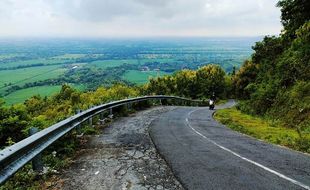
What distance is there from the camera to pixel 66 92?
7131 cm

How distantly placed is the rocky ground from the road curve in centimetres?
34

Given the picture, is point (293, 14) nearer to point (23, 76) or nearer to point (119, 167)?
point (119, 167)

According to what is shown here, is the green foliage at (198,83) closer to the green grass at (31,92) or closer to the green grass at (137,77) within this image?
the green grass at (31,92)

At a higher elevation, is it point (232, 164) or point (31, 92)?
point (232, 164)

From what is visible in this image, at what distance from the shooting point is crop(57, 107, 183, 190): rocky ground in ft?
22.4

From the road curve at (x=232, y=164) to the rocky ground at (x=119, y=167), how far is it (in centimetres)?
34

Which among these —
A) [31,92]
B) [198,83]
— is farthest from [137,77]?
[198,83]

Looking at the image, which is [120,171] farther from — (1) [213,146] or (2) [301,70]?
(2) [301,70]

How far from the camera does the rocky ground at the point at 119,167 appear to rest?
6.83m

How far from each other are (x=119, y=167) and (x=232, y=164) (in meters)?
2.69

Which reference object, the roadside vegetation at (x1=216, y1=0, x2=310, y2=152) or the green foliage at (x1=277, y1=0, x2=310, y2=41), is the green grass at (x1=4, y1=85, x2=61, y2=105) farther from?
the green foliage at (x1=277, y1=0, x2=310, y2=41)

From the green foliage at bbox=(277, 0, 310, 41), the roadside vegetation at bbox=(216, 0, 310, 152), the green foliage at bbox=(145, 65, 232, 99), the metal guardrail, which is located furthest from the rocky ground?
the green foliage at bbox=(145, 65, 232, 99)

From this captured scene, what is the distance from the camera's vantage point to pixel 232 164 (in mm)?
8492

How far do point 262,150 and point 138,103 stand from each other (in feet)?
54.4
